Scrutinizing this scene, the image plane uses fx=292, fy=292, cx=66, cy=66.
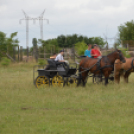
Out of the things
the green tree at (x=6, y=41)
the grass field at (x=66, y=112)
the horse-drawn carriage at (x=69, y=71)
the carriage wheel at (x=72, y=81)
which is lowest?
the grass field at (x=66, y=112)

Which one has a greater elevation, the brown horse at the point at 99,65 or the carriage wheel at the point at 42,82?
the brown horse at the point at 99,65

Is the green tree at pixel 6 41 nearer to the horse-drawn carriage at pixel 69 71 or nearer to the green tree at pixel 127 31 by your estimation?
the horse-drawn carriage at pixel 69 71

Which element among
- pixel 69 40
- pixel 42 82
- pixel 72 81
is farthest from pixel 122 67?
pixel 69 40

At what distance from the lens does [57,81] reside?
473 inches

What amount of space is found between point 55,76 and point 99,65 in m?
1.93

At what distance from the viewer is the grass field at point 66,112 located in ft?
18.9

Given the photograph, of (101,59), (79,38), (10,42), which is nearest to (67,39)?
(79,38)

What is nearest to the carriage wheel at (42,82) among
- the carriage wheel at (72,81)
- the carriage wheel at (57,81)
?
the carriage wheel at (57,81)

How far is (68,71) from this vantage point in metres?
12.3

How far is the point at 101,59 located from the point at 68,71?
150 centimetres

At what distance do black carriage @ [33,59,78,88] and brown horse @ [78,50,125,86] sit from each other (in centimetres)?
53

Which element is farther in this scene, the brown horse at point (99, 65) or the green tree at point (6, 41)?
the green tree at point (6, 41)

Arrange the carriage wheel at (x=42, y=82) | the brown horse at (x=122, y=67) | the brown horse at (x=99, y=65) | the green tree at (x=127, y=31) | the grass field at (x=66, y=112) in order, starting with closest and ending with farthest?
the grass field at (x=66, y=112) → the carriage wheel at (x=42, y=82) → the brown horse at (x=99, y=65) → the brown horse at (x=122, y=67) → the green tree at (x=127, y=31)

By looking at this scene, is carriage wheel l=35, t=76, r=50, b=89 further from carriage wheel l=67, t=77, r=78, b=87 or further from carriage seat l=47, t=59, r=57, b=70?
carriage wheel l=67, t=77, r=78, b=87
